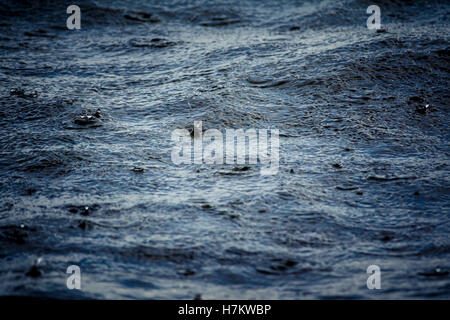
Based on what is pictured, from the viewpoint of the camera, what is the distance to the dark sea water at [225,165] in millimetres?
2580

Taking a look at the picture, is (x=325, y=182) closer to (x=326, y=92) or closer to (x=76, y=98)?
(x=326, y=92)

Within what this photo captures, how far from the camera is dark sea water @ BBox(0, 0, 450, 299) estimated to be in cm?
258

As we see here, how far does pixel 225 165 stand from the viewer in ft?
11.8

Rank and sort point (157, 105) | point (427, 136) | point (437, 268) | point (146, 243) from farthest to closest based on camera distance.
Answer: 1. point (157, 105)
2. point (427, 136)
3. point (146, 243)
4. point (437, 268)

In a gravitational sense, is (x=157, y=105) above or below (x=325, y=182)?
above

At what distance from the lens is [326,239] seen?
2814mm

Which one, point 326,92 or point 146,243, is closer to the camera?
point 146,243

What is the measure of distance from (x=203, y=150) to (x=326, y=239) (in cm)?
127

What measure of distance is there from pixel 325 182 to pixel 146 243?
3.84ft
